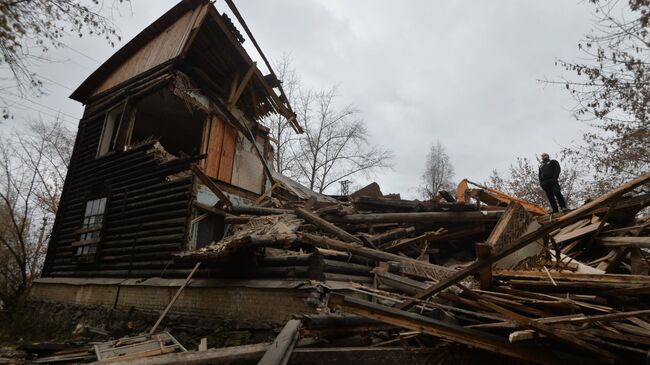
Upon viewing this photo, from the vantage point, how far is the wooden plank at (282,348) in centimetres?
269

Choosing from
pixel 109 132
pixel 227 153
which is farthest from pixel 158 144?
pixel 109 132

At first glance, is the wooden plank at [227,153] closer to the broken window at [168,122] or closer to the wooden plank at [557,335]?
the broken window at [168,122]

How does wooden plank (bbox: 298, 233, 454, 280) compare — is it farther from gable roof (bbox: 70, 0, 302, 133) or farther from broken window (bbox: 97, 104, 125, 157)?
broken window (bbox: 97, 104, 125, 157)

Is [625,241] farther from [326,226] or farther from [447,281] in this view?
[326,226]

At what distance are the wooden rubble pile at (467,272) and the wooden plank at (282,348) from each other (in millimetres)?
18

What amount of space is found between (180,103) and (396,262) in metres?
8.78

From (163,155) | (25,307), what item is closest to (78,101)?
(163,155)

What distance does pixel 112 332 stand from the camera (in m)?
9.09

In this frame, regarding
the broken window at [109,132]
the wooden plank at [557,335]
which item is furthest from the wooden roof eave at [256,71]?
the wooden plank at [557,335]

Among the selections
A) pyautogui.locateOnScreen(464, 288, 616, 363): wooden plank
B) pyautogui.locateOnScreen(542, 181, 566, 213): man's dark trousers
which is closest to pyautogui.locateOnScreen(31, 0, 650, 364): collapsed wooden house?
pyautogui.locateOnScreen(464, 288, 616, 363): wooden plank

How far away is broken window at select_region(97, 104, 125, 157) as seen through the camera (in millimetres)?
12578

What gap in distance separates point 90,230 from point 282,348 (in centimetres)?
1125

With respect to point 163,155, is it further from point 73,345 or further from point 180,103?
point 73,345

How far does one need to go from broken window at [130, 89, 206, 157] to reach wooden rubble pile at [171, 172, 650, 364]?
4.61 meters
